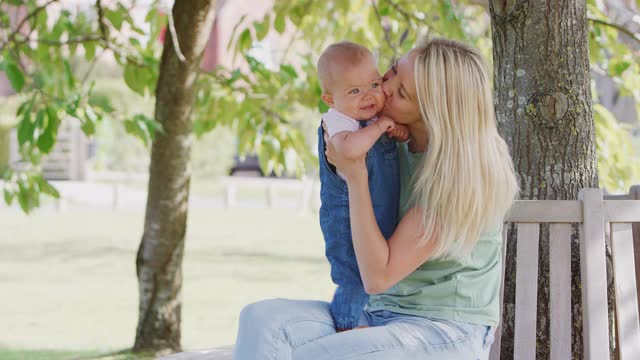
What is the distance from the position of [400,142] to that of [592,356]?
2.70ft

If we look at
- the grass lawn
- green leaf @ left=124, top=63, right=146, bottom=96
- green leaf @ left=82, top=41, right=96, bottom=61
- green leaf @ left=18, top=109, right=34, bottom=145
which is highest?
green leaf @ left=82, top=41, right=96, bottom=61

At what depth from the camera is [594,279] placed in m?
2.62

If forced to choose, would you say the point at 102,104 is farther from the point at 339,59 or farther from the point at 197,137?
the point at 339,59

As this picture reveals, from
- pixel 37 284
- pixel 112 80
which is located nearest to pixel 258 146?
pixel 37 284

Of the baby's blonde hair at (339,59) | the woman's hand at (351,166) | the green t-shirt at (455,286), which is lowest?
the green t-shirt at (455,286)

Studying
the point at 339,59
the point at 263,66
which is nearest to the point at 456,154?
the point at 339,59

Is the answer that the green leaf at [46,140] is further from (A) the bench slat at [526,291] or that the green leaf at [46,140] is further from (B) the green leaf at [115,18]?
(A) the bench slat at [526,291]

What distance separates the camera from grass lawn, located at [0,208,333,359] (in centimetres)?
720

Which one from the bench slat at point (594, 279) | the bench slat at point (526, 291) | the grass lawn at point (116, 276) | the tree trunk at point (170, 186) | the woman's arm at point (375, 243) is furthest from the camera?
the grass lawn at point (116, 276)

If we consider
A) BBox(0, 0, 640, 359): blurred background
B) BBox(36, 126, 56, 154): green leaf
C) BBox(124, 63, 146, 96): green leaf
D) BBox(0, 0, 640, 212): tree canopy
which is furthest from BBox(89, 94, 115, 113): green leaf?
BBox(124, 63, 146, 96): green leaf

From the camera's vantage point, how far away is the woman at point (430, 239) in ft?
7.21

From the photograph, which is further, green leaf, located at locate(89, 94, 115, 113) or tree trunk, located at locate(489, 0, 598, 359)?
green leaf, located at locate(89, 94, 115, 113)

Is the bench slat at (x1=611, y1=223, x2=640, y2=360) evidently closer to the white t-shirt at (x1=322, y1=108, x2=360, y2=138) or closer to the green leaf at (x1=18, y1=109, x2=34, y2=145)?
the white t-shirt at (x1=322, y1=108, x2=360, y2=138)

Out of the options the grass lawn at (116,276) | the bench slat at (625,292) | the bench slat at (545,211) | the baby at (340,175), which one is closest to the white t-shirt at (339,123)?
the baby at (340,175)
